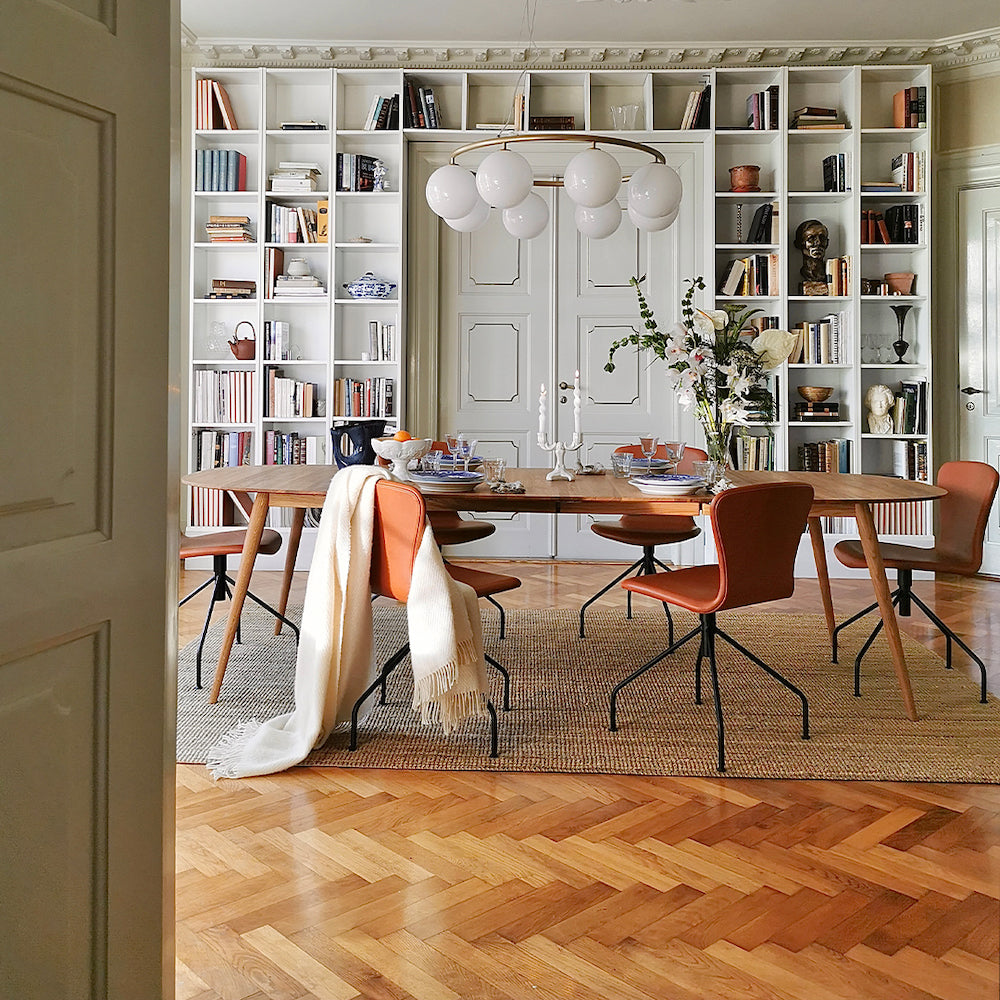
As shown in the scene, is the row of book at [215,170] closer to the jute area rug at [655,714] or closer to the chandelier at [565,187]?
the chandelier at [565,187]

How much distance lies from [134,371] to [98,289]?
113 mm

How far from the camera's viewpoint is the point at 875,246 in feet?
18.5

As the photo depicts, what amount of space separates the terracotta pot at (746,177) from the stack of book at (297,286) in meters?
2.60

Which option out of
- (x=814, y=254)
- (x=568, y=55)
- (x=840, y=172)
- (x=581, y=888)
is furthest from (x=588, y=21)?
(x=581, y=888)

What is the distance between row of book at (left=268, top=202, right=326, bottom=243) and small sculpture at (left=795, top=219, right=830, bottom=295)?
115 inches

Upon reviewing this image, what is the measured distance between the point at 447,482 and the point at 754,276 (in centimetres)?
340

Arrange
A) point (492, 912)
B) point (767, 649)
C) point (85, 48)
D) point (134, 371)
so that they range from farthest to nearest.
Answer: point (767, 649), point (492, 912), point (134, 371), point (85, 48)

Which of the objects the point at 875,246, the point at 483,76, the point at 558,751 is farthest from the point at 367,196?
the point at 558,751

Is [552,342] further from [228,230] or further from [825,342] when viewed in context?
[228,230]

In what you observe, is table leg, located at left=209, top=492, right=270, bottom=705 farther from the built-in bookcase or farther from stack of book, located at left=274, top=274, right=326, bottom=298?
stack of book, located at left=274, top=274, right=326, bottom=298

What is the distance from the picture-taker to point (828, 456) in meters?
5.79

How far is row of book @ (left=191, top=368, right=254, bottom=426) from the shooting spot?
19.3ft

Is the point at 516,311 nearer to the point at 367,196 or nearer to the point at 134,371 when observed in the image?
the point at 367,196

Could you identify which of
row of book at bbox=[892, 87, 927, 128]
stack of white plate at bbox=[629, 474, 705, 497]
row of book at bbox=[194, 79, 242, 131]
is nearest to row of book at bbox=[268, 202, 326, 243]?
row of book at bbox=[194, 79, 242, 131]
